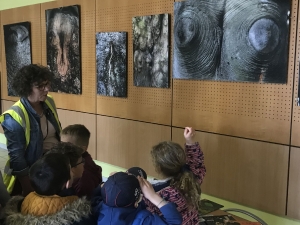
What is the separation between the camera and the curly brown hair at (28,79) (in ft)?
7.97

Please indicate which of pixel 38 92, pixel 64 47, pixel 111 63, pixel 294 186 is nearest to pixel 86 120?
pixel 111 63

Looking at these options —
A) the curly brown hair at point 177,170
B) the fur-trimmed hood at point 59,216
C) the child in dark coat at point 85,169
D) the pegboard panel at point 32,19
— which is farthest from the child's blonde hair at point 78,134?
the pegboard panel at point 32,19

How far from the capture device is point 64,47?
15.2 feet

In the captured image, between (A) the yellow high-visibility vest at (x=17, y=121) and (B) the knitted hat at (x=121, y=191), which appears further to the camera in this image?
(A) the yellow high-visibility vest at (x=17, y=121)

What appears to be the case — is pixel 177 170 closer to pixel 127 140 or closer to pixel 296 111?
pixel 296 111

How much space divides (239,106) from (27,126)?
68.6 inches

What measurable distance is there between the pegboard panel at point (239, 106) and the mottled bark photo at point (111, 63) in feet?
2.52

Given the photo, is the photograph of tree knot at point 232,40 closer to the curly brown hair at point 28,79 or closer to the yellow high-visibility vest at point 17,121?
the curly brown hair at point 28,79

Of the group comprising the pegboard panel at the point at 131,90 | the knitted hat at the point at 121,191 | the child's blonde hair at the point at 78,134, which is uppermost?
the pegboard panel at the point at 131,90

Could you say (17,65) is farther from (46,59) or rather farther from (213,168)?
(213,168)

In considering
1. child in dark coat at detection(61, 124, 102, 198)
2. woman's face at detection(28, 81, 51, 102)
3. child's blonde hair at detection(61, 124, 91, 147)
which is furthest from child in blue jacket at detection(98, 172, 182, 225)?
woman's face at detection(28, 81, 51, 102)

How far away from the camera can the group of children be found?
1.59 meters

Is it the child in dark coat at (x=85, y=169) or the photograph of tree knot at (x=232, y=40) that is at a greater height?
the photograph of tree knot at (x=232, y=40)

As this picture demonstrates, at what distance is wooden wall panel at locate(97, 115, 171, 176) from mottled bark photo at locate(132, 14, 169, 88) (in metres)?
0.48
